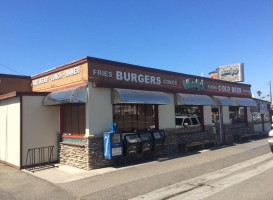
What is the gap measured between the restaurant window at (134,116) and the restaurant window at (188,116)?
6.55ft

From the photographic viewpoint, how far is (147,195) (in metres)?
6.29

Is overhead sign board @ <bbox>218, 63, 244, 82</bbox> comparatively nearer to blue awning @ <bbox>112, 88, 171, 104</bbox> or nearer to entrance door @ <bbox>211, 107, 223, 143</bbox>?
entrance door @ <bbox>211, 107, 223, 143</bbox>

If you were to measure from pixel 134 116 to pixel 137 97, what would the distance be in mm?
1370

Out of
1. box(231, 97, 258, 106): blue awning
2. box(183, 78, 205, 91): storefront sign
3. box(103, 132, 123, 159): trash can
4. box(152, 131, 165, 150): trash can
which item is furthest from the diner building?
box(231, 97, 258, 106): blue awning

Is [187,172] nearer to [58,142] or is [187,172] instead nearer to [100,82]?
[100,82]

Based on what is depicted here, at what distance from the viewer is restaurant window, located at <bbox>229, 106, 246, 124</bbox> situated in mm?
18206

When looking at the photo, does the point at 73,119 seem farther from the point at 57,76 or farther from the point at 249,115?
the point at 249,115

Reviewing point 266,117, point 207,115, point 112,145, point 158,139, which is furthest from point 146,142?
point 266,117

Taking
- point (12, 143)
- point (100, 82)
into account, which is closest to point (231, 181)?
point (100, 82)

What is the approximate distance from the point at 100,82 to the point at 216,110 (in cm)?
973

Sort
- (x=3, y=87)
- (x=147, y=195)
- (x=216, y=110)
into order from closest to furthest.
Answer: (x=147, y=195) → (x=3, y=87) → (x=216, y=110)

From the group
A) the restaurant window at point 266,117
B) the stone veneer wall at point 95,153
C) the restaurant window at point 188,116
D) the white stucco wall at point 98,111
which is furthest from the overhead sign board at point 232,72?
the white stucco wall at point 98,111

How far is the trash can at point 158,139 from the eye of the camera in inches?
440

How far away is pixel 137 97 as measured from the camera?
34.2 ft
